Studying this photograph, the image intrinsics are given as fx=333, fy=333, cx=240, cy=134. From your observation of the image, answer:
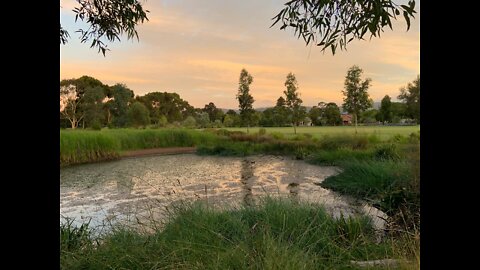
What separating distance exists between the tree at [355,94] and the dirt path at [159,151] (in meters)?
8.57

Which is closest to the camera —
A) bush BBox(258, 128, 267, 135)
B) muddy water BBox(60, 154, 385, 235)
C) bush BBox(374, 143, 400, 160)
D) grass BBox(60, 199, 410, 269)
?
grass BBox(60, 199, 410, 269)

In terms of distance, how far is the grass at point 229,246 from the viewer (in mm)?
1954

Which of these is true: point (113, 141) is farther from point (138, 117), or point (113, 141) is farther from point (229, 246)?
point (229, 246)

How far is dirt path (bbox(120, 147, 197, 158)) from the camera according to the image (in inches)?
592

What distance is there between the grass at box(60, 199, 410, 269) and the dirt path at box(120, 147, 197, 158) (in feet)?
39.1

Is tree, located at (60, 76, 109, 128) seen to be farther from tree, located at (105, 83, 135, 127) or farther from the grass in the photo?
the grass

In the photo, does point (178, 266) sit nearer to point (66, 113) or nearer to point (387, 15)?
point (387, 15)

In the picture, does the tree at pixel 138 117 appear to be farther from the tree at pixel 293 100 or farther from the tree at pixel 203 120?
the tree at pixel 293 100

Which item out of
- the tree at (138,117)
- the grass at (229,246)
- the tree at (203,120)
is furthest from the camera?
the tree at (203,120)

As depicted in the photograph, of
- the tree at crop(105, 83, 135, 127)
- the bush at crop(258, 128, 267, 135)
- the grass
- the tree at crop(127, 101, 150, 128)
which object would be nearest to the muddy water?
the grass

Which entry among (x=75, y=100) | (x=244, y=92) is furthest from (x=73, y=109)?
(x=244, y=92)

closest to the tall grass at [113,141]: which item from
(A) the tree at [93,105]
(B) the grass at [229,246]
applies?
(A) the tree at [93,105]
